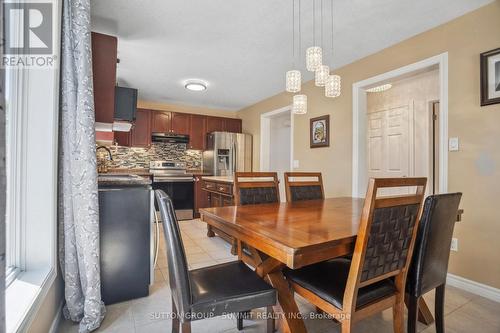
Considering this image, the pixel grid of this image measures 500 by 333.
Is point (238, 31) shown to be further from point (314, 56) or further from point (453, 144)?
point (453, 144)

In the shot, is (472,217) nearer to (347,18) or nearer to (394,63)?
(394,63)

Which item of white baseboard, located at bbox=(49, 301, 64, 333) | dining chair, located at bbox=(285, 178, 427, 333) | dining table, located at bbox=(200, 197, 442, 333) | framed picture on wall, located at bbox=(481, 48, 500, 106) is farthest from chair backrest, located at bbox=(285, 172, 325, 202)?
white baseboard, located at bbox=(49, 301, 64, 333)

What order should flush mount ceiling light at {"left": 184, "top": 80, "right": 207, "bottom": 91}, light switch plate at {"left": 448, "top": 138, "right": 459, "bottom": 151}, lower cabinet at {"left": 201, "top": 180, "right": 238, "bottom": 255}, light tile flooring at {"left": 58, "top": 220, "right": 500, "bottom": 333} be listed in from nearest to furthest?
light tile flooring at {"left": 58, "top": 220, "right": 500, "bottom": 333} < light switch plate at {"left": 448, "top": 138, "right": 459, "bottom": 151} < lower cabinet at {"left": 201, "top": 180, "right": 238, "bottom": 255} < flush mount ceiling light at {"left": 184, "top": 80, "right": 207, "bottom": 91}

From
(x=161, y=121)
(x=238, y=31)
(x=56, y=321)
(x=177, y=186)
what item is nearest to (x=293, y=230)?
(x=56, y=321)

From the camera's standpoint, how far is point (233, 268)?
4.71ft

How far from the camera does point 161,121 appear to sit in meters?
4.99

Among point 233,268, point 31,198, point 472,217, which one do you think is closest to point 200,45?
point 31,198

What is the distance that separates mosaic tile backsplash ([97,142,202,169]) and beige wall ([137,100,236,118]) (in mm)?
743

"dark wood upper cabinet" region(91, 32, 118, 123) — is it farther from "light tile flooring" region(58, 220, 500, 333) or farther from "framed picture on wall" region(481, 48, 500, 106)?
"framed picture on wall" region(481, 48, 500, 106)

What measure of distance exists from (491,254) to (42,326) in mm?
3086

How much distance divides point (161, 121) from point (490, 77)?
473 centimetres

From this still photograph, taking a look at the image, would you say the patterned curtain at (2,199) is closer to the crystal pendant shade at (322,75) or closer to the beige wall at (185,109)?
the crystal pendant shade at (322,75)

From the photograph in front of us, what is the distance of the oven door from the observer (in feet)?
15.2

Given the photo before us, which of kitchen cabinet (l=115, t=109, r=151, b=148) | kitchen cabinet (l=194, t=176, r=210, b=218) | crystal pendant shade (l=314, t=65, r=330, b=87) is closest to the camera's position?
crystal pendant shade (l=314, t=65, r=330, b=87)
